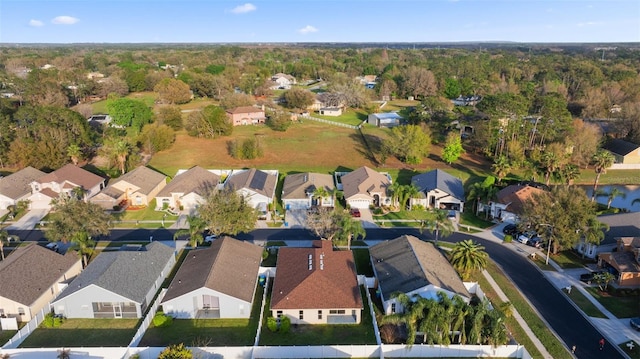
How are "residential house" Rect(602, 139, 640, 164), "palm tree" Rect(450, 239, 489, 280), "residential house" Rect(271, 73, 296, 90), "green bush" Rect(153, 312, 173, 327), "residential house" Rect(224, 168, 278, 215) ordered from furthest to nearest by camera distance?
1. "residential house" Rect(271, 73, 296, 90)
2. "residential house" Rect(602, 139, 640, 164)
3. "residential house" Rect(224, 168, 278, 215)
4. "palm tree" Rect(450, 239, 489, 280)
5. "green bush" Rect(153, 312, 173, 327)

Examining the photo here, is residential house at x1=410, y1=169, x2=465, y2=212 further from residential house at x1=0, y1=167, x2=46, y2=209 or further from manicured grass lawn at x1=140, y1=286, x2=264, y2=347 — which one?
residential house at x1=0, y1=167, x2=46, y2=209

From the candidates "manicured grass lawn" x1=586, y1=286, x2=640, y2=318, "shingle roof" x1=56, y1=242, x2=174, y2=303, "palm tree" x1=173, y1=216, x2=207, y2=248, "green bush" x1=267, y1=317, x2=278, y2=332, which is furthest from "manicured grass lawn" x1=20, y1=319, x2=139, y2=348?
"manicured grass lawn" x1=586, y1=286, x2=640, y2=318

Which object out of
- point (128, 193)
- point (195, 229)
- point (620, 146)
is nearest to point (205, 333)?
point (195, 229)

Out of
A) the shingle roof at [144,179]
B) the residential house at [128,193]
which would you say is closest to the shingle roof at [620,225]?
the residential house at [128,193]

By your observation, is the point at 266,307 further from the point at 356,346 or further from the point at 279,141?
the point at 279,141

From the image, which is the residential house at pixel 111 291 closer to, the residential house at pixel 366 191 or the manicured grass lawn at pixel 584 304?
the residential house at pixel 366 191

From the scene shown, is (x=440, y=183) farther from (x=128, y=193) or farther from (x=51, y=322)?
(x=51, y=322)

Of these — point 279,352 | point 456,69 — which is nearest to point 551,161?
point 279,352
